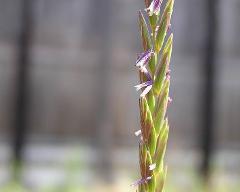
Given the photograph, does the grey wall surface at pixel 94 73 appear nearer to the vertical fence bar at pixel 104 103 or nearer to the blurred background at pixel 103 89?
the blurred background at pixel 103 89

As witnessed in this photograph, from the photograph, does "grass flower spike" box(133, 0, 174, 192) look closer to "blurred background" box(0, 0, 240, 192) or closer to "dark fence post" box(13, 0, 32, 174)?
"blurred background" box(0, 0, 240, 192)

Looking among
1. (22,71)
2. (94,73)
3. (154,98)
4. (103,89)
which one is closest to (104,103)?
(103,89)

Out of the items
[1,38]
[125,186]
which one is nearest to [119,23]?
[1,38]

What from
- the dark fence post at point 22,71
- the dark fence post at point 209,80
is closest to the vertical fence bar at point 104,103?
the dark fence post at point 22,71

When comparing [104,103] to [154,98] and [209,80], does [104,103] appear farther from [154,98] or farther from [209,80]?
[154,98]

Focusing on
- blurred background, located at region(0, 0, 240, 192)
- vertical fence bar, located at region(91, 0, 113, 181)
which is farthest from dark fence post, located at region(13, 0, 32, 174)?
vertical fence bar, located at region(91, 0, 113, 181)

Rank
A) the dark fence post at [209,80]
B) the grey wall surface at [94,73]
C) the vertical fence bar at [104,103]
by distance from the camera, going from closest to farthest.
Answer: the vertical fence bar at [104,103] < the dark fence post at [209,80] < the grey wall surface at [94,73]
